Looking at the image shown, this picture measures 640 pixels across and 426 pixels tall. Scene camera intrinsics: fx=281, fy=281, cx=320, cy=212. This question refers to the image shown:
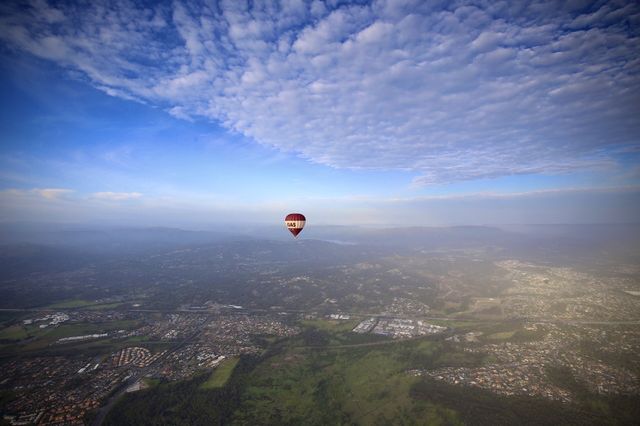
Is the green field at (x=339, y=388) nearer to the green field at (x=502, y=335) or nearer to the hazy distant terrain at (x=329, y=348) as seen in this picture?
the hazy distant terrain at (x=329, y=348)

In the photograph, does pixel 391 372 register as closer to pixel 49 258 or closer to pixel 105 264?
pixel 105 264

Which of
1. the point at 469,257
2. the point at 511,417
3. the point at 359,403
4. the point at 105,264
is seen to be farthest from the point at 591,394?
the point at 105,264

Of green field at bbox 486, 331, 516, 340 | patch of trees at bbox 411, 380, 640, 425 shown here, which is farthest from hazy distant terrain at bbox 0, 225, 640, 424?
green field at bbox 486, 331, 516, 340

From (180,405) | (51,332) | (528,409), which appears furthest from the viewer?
(51,332)

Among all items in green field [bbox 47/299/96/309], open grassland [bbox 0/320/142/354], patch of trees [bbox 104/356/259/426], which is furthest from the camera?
green field [bbox 47/299/96/309]

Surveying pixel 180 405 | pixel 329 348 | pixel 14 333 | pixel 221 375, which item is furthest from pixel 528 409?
pixel 14 333

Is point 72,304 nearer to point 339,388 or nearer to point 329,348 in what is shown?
point 329,348

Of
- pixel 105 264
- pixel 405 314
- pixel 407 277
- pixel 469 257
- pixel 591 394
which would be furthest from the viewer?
pixel 469 257

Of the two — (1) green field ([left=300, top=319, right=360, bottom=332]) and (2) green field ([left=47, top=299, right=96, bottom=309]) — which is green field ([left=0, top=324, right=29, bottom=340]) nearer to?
(2) green field ([left=47, top=299, right=96, bottom=309])
